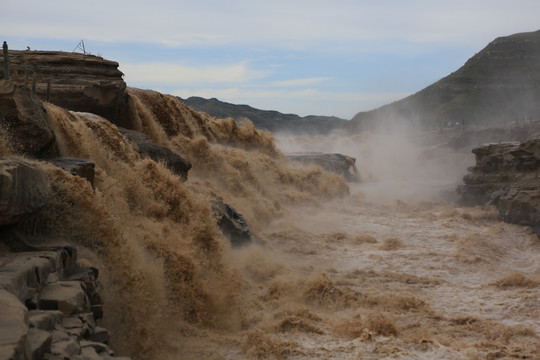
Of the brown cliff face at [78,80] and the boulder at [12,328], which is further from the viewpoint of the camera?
the brown cliff face at [78,80]

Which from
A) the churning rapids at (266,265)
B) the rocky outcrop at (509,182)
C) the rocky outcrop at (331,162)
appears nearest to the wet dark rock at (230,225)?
the churning rapids at (266,265)

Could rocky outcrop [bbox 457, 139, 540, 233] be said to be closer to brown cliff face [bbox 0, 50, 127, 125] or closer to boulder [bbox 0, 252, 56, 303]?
brown cliff face [bbox 0, 50, 127, 125]

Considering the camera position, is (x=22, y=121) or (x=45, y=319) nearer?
(x=45, y=319)

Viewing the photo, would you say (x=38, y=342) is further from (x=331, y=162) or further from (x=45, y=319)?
(x=331, y=162)

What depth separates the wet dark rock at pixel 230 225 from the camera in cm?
1020

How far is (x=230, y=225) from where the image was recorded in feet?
34.2

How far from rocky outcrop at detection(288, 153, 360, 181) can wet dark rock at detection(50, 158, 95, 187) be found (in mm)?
13324

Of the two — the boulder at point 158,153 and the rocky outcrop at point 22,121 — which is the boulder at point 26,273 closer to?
the rocky outcrop at point 22,121

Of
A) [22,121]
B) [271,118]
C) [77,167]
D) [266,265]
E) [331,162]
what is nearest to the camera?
[77,167]

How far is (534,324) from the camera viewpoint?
23.4 feet

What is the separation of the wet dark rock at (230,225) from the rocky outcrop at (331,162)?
956 cm

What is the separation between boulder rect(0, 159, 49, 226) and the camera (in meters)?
4.87

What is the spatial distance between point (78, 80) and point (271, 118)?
4877 cm

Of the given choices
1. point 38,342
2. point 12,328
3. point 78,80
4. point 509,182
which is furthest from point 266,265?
point 509,182
